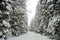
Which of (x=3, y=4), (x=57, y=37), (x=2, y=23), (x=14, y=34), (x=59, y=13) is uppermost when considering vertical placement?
(x=3, y=4)

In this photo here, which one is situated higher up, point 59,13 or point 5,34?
point 59,13

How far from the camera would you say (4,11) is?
4.71m

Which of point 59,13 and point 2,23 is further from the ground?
point 59,13

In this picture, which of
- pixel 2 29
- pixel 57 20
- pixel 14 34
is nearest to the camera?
pixel 57 20

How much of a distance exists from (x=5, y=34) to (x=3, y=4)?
4.95 feet

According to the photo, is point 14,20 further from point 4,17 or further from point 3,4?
point 3,4

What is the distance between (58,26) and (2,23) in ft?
9.04

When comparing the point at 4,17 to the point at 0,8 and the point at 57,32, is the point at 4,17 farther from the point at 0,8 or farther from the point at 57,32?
the point at 57,32

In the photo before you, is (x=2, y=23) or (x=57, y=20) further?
(x=2, y=23)

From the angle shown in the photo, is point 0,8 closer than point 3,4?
No

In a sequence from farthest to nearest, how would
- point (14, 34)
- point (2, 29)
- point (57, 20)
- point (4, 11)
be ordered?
point (14, 34) < point (4, 11) < point (2, 29) < point (57, 20)

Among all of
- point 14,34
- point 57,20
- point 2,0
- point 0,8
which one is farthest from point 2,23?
point 57,20

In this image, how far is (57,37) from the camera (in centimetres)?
422

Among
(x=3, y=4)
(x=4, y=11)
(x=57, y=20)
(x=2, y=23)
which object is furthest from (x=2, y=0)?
(x=57, y=20)
